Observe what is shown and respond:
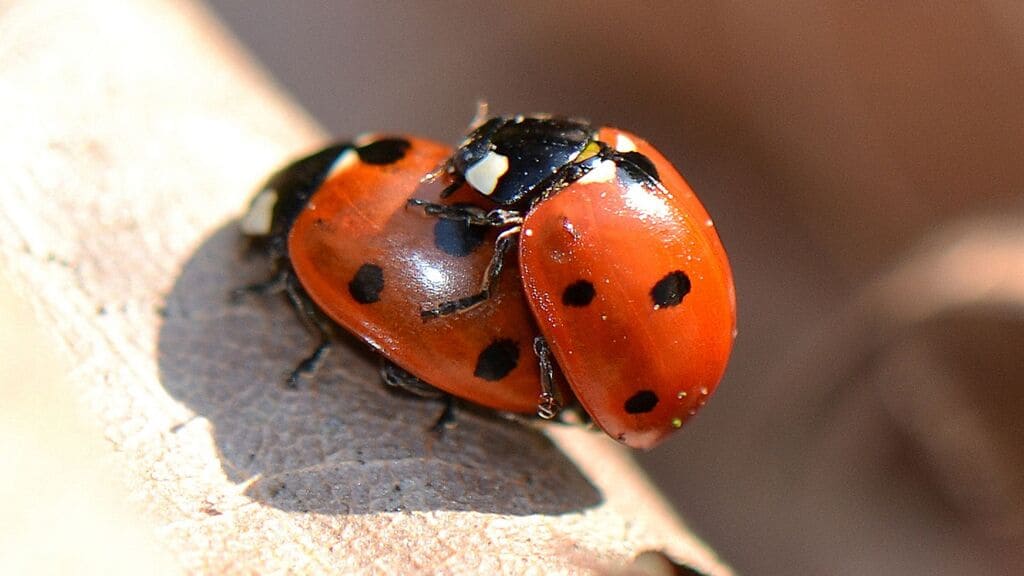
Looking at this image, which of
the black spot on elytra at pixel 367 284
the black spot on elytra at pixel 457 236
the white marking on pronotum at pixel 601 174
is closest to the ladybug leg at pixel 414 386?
the black spot on elytra at pixel 367 284

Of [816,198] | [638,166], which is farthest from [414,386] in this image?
[816,198]

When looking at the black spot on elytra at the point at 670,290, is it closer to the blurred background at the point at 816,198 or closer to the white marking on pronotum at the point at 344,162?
the white marking on pronotum at the point at 344,162

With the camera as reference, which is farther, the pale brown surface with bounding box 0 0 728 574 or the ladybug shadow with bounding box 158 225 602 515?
the ladybug shadow with bounding box 158 225 602 515

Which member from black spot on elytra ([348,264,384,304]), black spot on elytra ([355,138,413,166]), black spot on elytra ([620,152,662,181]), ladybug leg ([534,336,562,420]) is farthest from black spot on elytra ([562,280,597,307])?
black spot on elytra ([355,138,413,166])

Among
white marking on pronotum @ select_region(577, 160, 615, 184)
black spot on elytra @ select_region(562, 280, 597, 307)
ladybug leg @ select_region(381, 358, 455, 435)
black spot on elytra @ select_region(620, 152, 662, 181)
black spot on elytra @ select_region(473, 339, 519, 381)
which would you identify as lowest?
ladybug leg @ select_region(381, 358, 455, 435)

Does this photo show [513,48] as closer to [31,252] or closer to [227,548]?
[31,252]

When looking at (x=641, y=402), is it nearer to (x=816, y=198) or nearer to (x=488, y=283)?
(x=488, y=283)

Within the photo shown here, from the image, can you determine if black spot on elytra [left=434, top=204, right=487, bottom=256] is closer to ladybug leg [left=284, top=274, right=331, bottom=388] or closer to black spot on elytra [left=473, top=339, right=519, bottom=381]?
black spot on elytra [left=473, top=339, right=519, bottom=381]
